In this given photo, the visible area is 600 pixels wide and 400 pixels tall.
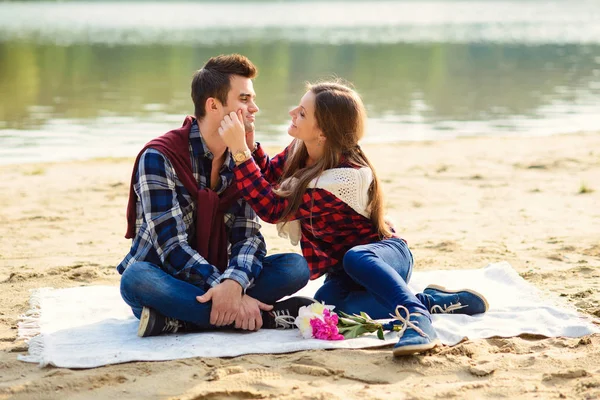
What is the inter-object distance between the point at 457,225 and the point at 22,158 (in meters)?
5.78

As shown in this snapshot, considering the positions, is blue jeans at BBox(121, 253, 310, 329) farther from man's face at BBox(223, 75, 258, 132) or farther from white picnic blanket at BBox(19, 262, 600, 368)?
man's face at BBox(223, 75, 258, 132)

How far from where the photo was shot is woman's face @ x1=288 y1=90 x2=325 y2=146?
165 inches

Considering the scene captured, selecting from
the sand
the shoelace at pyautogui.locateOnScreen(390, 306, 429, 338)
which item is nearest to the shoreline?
the sand

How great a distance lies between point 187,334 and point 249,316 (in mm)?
297

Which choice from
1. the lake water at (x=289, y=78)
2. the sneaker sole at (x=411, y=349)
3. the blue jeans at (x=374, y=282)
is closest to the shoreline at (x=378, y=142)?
the lake water at (x=289, y=78)

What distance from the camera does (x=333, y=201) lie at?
13.6 ft

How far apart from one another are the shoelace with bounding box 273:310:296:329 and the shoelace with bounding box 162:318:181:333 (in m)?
0.47

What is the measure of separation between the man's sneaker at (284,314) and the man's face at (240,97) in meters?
0.90

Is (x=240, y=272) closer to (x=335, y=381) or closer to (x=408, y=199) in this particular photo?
(x=335, y=381)

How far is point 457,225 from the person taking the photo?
21.1ft

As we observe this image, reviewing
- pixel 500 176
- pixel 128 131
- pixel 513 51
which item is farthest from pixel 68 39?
pixel 500 176

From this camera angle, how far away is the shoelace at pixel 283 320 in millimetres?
4074

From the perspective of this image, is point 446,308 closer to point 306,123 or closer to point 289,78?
point 306,123

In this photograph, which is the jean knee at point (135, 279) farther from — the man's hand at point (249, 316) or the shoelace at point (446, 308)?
the shoelace at point (446, 308)
